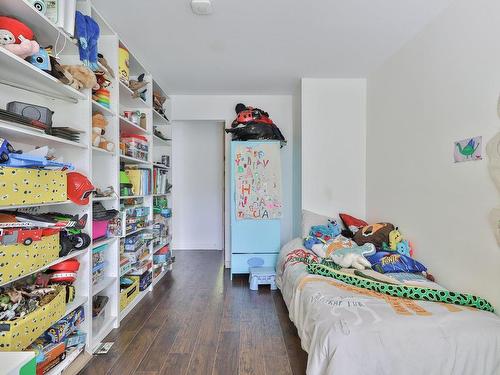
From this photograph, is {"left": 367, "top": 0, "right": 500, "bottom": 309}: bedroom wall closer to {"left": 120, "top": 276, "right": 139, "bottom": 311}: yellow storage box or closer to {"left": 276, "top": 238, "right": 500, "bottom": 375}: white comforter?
{"left": 276, "top": 238, "right": 500, "bottom": 375}: white comforter

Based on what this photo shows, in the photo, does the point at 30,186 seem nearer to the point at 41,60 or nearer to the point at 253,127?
the point at 41,60

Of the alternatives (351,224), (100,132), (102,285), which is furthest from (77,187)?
(351,224)

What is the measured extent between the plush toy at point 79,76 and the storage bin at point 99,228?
2.87ft

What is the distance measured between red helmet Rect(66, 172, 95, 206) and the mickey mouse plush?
6.28ft

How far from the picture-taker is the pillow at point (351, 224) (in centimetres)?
294

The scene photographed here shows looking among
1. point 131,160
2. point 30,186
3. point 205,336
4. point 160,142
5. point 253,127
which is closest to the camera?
point 30,186

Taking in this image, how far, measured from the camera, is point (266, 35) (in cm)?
227

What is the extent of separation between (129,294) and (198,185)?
8.71 feet

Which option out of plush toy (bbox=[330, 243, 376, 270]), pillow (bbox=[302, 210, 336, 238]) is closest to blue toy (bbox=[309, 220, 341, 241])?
pillow (bbox=[302, 210, 336, 238])

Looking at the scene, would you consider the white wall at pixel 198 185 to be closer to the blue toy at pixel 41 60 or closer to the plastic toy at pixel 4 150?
the blue toy at pixel 41 60

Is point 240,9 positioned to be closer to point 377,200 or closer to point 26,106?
point 26,106

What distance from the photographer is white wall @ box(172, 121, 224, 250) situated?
493 centimetres

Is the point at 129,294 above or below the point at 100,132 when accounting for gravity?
below

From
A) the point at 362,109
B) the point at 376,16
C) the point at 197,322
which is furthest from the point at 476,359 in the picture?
the point at 362,109
